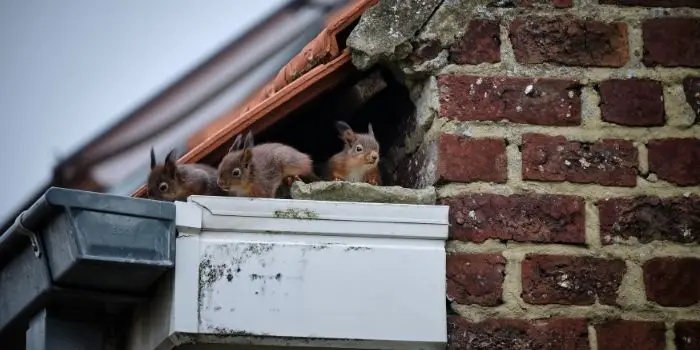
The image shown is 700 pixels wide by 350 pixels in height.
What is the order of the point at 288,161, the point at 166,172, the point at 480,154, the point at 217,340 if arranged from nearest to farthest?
the point at 217,340 → the point at 480,154 → the point at 288,161 → the point at 166,172

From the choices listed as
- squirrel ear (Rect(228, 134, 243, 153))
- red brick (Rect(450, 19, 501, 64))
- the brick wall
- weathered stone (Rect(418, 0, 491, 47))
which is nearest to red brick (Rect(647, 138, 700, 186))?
the brick wall

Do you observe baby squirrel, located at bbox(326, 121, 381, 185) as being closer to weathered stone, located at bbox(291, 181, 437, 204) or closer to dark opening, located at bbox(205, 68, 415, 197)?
dark opening, located at bbox(205, 68, 415, 197)

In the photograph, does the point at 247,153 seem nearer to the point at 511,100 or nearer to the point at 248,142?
the point at 248,142

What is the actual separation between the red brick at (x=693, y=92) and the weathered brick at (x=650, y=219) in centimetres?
25

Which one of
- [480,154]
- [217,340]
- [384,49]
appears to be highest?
[384,49]

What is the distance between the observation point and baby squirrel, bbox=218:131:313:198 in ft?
11.4

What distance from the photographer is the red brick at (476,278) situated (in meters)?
2.86

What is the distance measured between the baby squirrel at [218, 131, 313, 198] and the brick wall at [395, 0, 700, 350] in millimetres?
433

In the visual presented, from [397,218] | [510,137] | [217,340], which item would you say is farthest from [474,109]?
[217,340]

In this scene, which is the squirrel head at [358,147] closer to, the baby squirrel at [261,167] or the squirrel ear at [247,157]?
the baby squirrel at [261,167]

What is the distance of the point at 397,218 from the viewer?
9.43 feet

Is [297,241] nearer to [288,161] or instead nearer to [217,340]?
[217,340]

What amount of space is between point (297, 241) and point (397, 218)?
246 mm

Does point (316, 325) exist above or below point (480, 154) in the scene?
below
